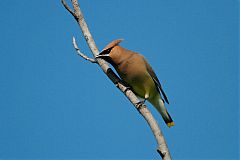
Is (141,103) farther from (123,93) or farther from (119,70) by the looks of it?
(119,70)

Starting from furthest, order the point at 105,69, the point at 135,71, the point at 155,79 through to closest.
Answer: the point at 155,79 → the point at 135,71 → the point at 105,69

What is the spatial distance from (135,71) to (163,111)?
1.13m

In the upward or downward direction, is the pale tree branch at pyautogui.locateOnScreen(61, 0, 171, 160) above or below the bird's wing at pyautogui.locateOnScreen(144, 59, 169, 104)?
below

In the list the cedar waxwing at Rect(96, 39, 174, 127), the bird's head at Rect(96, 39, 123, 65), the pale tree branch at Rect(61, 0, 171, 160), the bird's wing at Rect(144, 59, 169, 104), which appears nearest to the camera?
the pale tree branch at Rect(61, 0, 171, 160)

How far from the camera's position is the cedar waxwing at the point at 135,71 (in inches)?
223


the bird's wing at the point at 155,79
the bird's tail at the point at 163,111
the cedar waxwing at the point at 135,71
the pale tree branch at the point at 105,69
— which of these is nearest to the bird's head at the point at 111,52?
the cedar waxwing at the point at 135,71

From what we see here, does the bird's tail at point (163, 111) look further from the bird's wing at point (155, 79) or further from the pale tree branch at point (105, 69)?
the pale tree branch at point (105, 69)

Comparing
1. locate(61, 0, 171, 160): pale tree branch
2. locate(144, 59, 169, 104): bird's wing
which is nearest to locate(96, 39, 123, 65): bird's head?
locate(61, 0, 171, 160): pale tree branch

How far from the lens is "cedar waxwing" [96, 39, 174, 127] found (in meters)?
5.65

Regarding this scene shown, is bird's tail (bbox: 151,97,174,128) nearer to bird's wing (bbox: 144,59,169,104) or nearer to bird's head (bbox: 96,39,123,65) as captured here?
bird's wing (bbox: 144,59,169,104)

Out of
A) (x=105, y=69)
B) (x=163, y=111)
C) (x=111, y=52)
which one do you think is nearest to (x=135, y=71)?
(x=111, y=52)

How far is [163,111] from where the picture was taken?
264 inches

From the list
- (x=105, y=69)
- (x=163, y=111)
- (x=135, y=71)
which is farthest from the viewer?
(x=163, y=111)

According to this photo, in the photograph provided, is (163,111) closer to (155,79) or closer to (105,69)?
(155,79)
